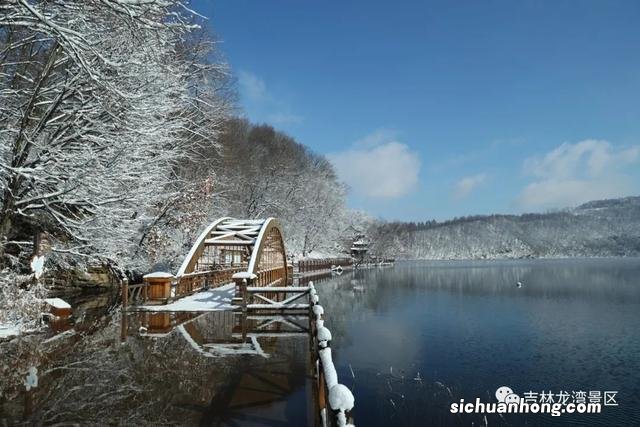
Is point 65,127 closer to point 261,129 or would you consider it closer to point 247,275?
point 247,275

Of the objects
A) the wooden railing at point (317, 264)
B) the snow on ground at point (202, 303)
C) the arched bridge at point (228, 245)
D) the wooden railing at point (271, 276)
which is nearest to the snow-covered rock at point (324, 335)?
the arched bridge at point (228, 245)

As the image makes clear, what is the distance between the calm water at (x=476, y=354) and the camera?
29.3ft

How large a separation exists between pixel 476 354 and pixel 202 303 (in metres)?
10.1

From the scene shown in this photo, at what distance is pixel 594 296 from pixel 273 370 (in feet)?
96.5

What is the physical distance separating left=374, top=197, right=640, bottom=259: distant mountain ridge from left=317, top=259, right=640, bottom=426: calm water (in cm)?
11460

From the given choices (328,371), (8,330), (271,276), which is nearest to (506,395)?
(328,371)

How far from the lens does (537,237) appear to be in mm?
176500

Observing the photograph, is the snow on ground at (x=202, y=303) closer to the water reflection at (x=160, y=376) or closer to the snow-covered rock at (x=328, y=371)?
the water reflection at (x=160, y=376)

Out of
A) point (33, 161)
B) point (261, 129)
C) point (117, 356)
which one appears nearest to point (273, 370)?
point (117, 356)

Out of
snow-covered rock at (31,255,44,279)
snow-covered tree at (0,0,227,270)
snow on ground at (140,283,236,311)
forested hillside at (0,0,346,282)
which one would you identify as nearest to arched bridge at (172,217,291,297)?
snow on ground at (140,283,236,311)

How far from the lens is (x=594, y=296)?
29.8 m

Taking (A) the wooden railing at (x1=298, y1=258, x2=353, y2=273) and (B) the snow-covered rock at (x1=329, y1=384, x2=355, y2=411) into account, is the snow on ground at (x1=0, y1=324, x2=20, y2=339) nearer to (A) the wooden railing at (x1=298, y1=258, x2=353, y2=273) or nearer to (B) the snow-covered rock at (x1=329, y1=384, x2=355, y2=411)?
(B) the snow-covered rock at (x1=329, y1=384, x2=355, y2=411)

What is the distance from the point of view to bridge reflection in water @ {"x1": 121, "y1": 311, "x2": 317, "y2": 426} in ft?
19.7

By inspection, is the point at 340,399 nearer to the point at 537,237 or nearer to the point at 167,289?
the point at 167,289
